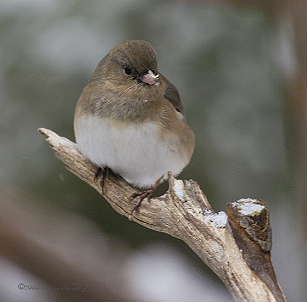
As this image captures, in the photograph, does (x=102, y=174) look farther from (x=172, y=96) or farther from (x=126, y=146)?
(x=172, y=96)

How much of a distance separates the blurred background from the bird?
0.47 meters

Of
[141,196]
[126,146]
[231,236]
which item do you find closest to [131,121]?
[126,146]

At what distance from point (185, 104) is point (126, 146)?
0.93 metres

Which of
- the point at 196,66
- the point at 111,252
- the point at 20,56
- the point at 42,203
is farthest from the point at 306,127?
the point at 20,56

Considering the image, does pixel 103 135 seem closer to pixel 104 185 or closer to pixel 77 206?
pixel 104 185

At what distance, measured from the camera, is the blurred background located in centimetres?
300

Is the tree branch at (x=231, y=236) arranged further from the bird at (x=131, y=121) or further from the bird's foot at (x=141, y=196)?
the bird at (x=131, y=121)

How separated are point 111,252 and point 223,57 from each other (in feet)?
3.53

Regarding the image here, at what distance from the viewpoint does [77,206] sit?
124 inches

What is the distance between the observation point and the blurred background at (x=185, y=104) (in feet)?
9.84

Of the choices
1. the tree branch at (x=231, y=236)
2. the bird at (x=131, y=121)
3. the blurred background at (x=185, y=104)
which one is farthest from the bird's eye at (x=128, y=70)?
the blurred background at (x=185, y=104)

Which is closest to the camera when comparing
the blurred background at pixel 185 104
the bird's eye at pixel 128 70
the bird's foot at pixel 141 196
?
the bird's foot at pixel 141 196

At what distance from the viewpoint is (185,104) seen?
3189 mm

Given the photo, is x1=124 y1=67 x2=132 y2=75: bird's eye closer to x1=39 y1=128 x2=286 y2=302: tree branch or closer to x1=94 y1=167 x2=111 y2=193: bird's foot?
x1=94 y1=167 x2=111 y2=193: bird's foot
